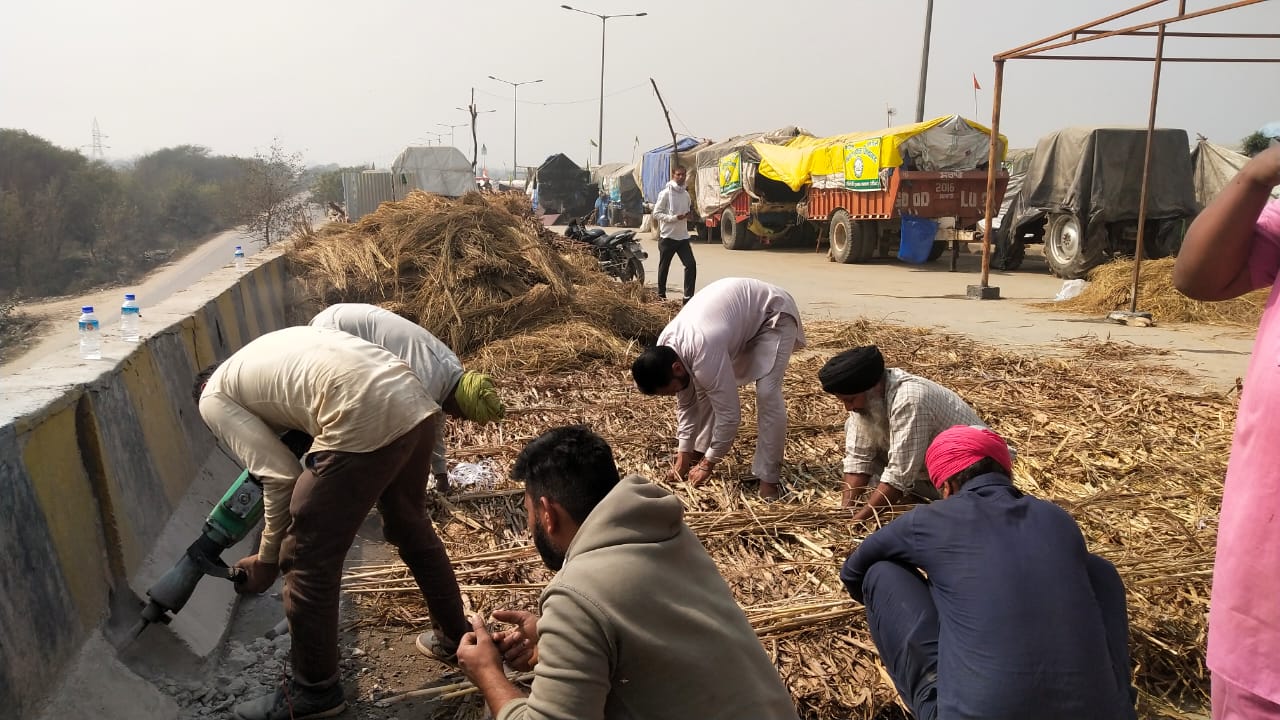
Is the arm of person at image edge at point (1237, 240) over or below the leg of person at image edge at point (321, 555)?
over

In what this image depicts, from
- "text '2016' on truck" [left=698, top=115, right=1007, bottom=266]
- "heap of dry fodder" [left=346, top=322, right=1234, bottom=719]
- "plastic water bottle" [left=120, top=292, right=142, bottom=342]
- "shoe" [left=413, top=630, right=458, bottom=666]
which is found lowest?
"shoe" [left=413, top=630, right=458, bottom=666]

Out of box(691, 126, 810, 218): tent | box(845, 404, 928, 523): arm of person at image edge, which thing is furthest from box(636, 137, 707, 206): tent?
box(845, 404, 928, 523): arm of person at image edge

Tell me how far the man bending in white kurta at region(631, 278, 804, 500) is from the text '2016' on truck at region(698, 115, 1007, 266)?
40.1ft

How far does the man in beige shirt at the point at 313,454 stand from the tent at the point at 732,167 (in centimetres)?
1925

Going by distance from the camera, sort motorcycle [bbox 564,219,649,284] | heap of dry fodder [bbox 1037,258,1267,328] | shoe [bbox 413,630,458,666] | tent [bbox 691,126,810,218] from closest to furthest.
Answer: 1. shoe [bbox 413,630,458,666]
2. heap of dry fodder [bbox 1037,258,1267,328]
3. motorcycle [bbox 564,219,649,284]
4. tent [bbox 691,126,810,218]

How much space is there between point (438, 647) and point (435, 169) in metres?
22.6

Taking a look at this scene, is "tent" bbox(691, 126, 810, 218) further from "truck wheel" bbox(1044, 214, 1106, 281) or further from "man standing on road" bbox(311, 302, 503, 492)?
"man standing on road" bbox(311, 302, 503, 492)

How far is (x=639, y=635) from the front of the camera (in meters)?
1.67

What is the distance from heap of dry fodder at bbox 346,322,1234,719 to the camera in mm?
3166

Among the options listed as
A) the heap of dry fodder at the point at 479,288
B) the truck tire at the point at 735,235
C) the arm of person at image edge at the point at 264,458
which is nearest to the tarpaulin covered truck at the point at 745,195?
the truck tire at the point at 735,235

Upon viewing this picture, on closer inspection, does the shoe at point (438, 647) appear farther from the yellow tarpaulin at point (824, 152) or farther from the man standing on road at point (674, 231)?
the yellow tarpaulin at point (824, 152)

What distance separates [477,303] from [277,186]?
19.6m

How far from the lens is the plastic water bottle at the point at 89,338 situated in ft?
11.5

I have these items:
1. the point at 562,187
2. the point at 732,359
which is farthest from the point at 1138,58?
the point at 562,187
